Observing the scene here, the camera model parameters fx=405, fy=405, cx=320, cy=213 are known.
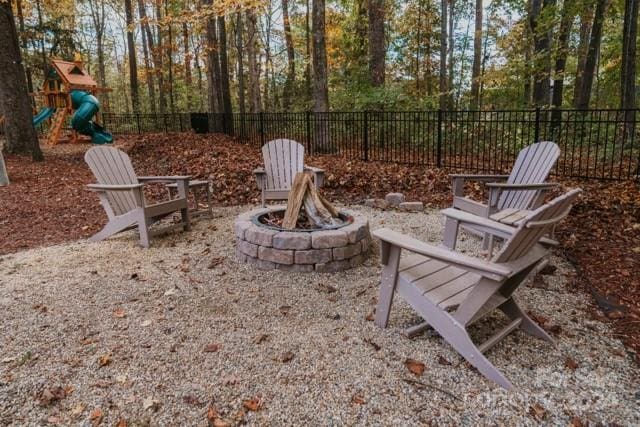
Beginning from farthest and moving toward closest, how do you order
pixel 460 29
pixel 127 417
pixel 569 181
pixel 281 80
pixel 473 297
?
pixel 281 80, pixel 460 29, pixel 569 181, pixel 473 297, pixel 127 417

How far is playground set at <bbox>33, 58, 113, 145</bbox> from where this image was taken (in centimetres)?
1162

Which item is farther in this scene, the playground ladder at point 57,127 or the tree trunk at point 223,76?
the playground ladder at point 57,127

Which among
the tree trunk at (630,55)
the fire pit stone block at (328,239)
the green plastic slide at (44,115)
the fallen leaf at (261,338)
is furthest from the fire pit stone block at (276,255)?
the green plastic slide at (44,115)

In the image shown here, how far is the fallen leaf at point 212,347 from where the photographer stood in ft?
6.97

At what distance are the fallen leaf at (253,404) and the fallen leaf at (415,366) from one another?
0.72 metres

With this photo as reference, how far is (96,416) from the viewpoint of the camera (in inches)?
65.4

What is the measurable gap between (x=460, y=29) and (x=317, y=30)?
1169 cm

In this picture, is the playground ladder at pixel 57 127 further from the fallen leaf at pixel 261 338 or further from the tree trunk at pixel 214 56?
the fallen leaf at pixel 261 338

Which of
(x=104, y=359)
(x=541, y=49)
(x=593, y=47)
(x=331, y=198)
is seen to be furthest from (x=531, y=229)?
(x=541, y=49)

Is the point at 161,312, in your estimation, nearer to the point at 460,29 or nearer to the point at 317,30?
the point at 317,30

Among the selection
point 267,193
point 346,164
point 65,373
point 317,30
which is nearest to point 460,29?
point 317,30

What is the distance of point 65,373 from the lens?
6.34 ft

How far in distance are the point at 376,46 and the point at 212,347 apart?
9.14m

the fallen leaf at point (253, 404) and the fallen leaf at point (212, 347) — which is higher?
the fallen leaf at point (212, 347)
